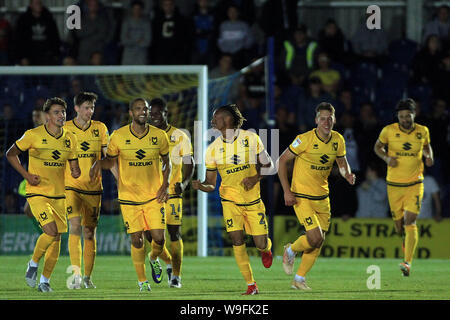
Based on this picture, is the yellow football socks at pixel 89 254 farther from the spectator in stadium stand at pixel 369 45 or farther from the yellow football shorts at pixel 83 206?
the spectator in stadium stand at pixel 369 45

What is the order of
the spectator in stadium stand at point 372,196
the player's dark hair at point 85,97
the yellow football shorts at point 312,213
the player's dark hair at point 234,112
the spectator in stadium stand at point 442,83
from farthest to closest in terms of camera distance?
the spectator in stadium stand at point 442,83 < the spectator in stadium stand at point 372,196 < the player's dark hair at point 85,97 < the yellow football shorts at point 312,213 < the player's dark hair at point 234,112

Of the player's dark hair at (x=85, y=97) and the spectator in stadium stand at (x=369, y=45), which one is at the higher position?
the spectator in stadium stand at (x=369, y=45)

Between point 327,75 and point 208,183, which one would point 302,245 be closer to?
point 208,183

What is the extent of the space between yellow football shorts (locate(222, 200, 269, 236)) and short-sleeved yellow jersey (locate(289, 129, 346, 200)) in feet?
2.69

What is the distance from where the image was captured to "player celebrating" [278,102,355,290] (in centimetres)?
1134

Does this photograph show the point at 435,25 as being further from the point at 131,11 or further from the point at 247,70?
the point at 131,11

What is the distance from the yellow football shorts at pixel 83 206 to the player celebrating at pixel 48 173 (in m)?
0.45

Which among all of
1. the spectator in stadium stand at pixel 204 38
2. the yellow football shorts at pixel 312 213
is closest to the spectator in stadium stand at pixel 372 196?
the spectator in stadium stand at pixel 204 38

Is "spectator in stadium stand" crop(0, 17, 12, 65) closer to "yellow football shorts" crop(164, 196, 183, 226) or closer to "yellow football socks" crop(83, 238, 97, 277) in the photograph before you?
"yellow football socks" crop(83, 238, 97, 277)

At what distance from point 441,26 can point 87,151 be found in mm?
10426

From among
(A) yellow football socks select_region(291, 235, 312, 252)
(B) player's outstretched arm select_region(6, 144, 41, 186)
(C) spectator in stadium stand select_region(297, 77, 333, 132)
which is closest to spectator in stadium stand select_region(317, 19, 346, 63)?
(C) spectator in stadium stand select_region(297, 77, 333, 132)

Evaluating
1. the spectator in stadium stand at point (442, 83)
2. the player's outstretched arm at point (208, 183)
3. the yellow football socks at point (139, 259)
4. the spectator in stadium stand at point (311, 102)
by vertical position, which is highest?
the spectator in stadium stand at point (442, 83)

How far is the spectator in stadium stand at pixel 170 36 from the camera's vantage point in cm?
1934

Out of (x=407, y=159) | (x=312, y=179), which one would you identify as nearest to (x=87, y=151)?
(x=312, y=179)
